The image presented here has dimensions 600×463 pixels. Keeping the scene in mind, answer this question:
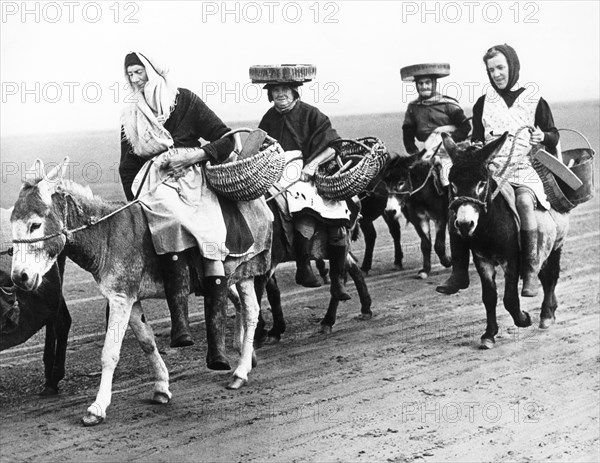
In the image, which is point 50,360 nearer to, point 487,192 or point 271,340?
point 271,340

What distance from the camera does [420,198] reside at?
42.9 feet

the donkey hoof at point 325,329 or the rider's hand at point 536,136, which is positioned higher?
the rider's hand at point 536,136

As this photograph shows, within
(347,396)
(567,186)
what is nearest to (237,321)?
(347,396)

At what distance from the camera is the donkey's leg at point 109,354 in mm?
7492

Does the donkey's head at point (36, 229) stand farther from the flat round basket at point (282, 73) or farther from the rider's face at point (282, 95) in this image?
the rider's face at point (282, 95)

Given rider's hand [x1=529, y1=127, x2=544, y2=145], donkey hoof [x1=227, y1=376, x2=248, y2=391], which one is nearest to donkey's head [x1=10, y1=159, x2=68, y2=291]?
donkey hoof [x1=227, y1=376, x2=248, y2=391]

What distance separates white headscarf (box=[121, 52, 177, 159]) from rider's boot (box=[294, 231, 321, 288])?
6.66ft

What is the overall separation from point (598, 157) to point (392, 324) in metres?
12.8

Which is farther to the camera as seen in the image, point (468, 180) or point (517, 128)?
point (517, 128)

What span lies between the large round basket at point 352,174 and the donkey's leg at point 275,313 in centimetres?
105

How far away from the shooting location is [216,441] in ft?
24.4

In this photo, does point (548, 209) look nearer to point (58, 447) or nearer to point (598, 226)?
point (58, 447)

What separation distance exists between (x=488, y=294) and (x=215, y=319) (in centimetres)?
306

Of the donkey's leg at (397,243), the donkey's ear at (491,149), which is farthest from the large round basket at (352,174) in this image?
the donkey's leg at (397,243)
